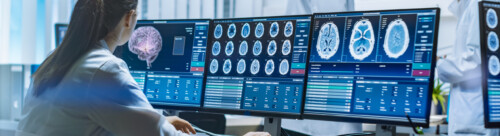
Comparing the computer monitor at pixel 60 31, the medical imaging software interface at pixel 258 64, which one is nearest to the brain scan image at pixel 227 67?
the medical imaging software interface at pixel 258 64

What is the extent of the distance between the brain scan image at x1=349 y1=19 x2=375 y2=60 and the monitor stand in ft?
1.18

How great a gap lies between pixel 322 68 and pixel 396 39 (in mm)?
261

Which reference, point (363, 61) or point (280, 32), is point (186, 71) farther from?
point (363, 61)

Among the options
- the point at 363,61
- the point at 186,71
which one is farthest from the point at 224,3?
the point at 363,61

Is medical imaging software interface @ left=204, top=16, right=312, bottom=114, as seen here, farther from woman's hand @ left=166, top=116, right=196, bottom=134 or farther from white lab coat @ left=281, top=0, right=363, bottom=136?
white lab coat @ left=281, top=0, right=363, bottom=136

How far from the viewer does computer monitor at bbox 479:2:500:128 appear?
1.74 meters

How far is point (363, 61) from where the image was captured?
1688mm

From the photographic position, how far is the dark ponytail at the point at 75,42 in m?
1.39

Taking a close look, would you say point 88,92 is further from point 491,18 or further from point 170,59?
point 491,18

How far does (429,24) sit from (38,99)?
1.11 meters

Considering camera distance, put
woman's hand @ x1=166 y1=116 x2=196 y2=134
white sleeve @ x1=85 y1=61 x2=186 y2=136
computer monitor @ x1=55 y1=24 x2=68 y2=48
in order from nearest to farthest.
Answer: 1. white sleeve @ x1=85 y1=61 x2=186 y2=136
2. woman's hand @ x1=166 y1=116 x2=196 y2=134
3. computer monitor @ x1=55 y1=24 x2=68 y2=48

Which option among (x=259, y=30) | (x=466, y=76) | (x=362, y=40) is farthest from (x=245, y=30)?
(x=466, y=76)

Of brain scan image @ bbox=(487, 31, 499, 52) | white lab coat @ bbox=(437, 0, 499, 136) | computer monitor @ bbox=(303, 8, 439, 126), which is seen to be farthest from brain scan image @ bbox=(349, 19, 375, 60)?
white lab coat @ bbox=(437, 0, 499, 136)

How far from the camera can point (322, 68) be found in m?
1.77
